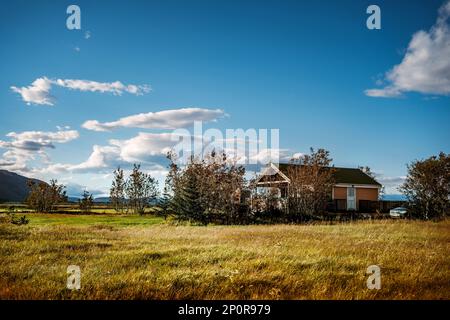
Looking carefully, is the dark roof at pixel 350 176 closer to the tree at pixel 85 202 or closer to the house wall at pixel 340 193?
the house wall at pixel 340 193

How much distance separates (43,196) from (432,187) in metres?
43.1

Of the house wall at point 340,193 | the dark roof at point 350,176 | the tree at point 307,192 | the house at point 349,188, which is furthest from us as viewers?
the dark roof at point 350,176

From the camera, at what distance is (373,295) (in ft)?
24.0

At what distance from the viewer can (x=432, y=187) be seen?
1236 inches

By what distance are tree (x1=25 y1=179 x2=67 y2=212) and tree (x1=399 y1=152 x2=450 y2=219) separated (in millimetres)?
40672

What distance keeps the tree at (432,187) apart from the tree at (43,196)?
40.7 metres

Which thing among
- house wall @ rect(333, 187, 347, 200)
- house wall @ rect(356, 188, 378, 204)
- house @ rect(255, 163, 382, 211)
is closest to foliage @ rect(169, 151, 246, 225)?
house @ rect(255, 163, 382, 211)

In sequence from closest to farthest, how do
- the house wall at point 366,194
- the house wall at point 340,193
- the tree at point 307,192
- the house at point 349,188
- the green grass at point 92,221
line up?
1. the green grass at point 92,221
2. the tree at point 307,192
3. the house at point 349,188
4. the house wall at point 340,193
5. the house wall at point 366,194

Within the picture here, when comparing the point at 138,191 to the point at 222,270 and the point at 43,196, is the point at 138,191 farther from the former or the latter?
the point at 222,270

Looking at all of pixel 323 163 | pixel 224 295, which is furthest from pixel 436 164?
pixel 224 295

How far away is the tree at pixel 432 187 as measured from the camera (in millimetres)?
31125

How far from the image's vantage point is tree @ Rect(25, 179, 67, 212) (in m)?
46.2

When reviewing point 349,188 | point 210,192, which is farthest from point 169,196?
point 349,188

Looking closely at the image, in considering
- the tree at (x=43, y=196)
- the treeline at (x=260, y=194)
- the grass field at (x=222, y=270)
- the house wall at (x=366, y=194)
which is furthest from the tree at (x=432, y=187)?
the tree at (x=43, y=196)
